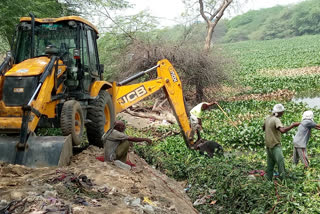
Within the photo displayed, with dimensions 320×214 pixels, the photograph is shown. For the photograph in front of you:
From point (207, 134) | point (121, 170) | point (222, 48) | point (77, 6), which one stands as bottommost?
point (207, 134)

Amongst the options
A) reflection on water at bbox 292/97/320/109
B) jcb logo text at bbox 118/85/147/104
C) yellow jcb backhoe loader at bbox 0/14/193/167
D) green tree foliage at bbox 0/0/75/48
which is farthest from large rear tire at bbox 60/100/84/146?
reflection on water at bbox 292/97/320/109

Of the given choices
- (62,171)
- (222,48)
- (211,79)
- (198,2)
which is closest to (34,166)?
(62,171)

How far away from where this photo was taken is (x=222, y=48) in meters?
20.9

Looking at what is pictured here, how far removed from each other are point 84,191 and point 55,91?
254 centimetres

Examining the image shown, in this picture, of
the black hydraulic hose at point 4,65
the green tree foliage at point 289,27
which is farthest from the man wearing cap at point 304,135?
the green tree foliage at point 289,27

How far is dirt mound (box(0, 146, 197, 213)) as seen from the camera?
4.42 meters

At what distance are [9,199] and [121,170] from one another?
7.50 feet

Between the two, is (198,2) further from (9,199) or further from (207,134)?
(9,199)

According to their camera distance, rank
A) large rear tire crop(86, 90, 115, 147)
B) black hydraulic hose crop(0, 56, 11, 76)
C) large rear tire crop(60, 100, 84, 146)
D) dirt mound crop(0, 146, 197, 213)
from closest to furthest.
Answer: dirt mound crop(0, 146, 197, 213), large rear tire crop(60, 100, 84, 146), black hydraulic hose crop(0, 56, 11, 76), large rear tire crop(86, 90, 115, 147)

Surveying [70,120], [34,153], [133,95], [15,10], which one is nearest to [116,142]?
[70,120]

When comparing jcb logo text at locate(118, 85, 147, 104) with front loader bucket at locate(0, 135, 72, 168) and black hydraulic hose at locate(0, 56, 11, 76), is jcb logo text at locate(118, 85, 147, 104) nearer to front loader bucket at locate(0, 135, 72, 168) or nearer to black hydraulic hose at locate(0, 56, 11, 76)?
black hydraulic hose at locate(0, 56, 11, 76)

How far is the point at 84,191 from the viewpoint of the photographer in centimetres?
514

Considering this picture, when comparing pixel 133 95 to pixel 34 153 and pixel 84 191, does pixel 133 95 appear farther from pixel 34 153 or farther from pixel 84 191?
pixel 84 191

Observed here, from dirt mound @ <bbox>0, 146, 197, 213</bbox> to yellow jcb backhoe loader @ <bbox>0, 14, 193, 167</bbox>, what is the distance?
1.33 feet
